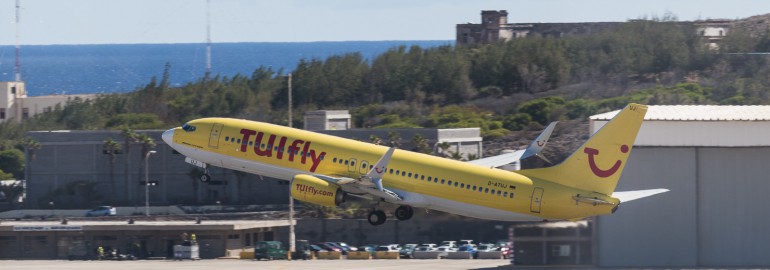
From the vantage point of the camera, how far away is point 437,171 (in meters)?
69.8

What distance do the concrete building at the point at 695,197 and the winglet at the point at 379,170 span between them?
1107 cm

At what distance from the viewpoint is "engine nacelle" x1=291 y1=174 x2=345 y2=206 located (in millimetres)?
69562

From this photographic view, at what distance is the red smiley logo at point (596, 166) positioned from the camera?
2591 inches

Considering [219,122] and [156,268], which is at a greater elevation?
[219,122]

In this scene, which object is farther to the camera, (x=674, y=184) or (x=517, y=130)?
(x=517, y=130)

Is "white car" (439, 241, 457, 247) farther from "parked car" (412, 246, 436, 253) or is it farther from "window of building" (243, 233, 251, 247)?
"window of building" (243, 233, 251, 247)

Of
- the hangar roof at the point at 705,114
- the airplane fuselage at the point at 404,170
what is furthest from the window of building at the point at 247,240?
the hangar roof at the point at 705,114

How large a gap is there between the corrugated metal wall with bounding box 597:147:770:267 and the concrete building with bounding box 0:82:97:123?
129433mm

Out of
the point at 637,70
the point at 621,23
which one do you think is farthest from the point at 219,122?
the point at 621,23

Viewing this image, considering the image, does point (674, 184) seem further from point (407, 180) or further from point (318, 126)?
point (318, 126)

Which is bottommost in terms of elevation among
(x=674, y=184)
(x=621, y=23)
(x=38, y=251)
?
(x=38, y=251)

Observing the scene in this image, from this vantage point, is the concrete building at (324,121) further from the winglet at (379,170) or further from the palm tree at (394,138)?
the winglet at (379,170)

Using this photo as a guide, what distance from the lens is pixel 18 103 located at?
188 m

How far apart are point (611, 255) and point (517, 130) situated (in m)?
78.4
